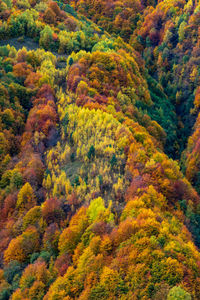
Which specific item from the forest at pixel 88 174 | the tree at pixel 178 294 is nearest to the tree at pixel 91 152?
the forest at pixel 88 174

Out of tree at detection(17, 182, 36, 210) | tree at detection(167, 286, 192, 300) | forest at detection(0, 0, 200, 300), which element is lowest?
tree at detection(17, 182, 36, 210)

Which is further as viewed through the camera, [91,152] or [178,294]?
[91,152]

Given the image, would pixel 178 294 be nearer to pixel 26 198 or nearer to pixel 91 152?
pixel 26 198

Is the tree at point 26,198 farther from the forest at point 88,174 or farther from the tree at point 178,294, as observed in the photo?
the tree at point 178,294

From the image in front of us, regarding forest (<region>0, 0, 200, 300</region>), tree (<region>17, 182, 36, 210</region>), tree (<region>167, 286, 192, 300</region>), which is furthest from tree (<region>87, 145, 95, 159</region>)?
tree (<region>167, 286, 192, 300</region>)

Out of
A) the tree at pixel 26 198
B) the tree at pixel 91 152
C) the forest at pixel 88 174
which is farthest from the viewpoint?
the tree at pixel 91 152

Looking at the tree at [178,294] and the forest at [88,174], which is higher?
the tree at [178,294]

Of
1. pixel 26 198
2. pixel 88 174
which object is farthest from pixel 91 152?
pixel 26 198

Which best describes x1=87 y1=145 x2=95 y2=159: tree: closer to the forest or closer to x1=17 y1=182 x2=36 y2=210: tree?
the forest

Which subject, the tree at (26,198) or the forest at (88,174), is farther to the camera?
the tree at (26,198)
